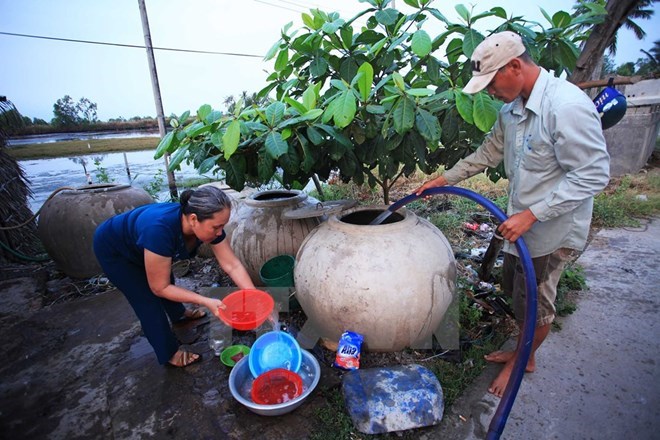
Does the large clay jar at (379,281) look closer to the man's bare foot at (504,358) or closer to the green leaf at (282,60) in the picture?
the man's bare foot at (504,358)

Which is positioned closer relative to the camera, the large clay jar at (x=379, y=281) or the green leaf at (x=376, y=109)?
the green leaf at (x=376, y=109)

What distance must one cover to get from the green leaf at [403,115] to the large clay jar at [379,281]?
626 mm

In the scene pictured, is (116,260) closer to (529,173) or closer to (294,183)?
(294,183)

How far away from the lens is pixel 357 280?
1979 mm

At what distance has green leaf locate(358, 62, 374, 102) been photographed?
5.94 ft

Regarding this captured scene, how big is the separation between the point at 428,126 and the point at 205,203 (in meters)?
1.26

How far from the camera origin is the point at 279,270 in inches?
110

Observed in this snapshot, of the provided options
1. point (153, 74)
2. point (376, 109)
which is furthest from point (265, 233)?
point (153, 74)

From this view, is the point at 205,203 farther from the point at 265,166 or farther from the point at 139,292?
the point at 139,292

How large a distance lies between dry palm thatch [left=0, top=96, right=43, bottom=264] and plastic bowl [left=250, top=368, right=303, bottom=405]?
13.6 ft

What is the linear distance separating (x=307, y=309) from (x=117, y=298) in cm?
226

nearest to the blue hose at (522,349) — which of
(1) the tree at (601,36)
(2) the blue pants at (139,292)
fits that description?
(1) the tree at (601,36)

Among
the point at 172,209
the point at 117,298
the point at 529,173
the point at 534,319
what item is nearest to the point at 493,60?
the point at 529,173

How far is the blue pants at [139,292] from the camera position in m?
2.07
